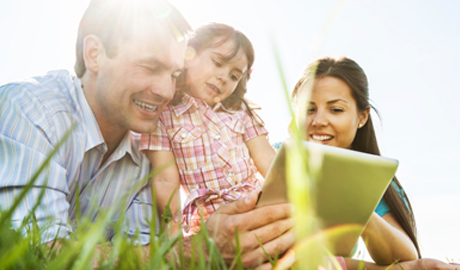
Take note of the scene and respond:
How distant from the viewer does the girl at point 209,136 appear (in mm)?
2447

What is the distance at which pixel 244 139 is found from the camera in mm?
2910

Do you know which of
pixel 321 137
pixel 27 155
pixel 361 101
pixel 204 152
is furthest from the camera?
pixel 361 101

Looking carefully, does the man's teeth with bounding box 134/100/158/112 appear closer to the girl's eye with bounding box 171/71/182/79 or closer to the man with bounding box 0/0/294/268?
the man with bounding box 0/0/294/268

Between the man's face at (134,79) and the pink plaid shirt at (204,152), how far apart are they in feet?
0.63

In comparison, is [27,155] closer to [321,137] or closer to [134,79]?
[134,79]

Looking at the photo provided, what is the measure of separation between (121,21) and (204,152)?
4.44 feet

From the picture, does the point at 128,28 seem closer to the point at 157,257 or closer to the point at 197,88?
the point at 197,88

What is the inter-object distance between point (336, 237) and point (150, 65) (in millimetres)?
1979

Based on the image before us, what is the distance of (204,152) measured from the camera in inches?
103

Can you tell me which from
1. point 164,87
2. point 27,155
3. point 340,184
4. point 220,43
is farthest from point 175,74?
point 340,184

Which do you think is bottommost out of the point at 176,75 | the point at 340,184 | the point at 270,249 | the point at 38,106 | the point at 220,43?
the point at 270,249

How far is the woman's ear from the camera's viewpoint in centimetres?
327

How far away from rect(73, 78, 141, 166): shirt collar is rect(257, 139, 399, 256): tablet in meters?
1.55

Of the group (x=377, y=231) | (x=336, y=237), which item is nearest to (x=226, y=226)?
(x=336, y=237)
